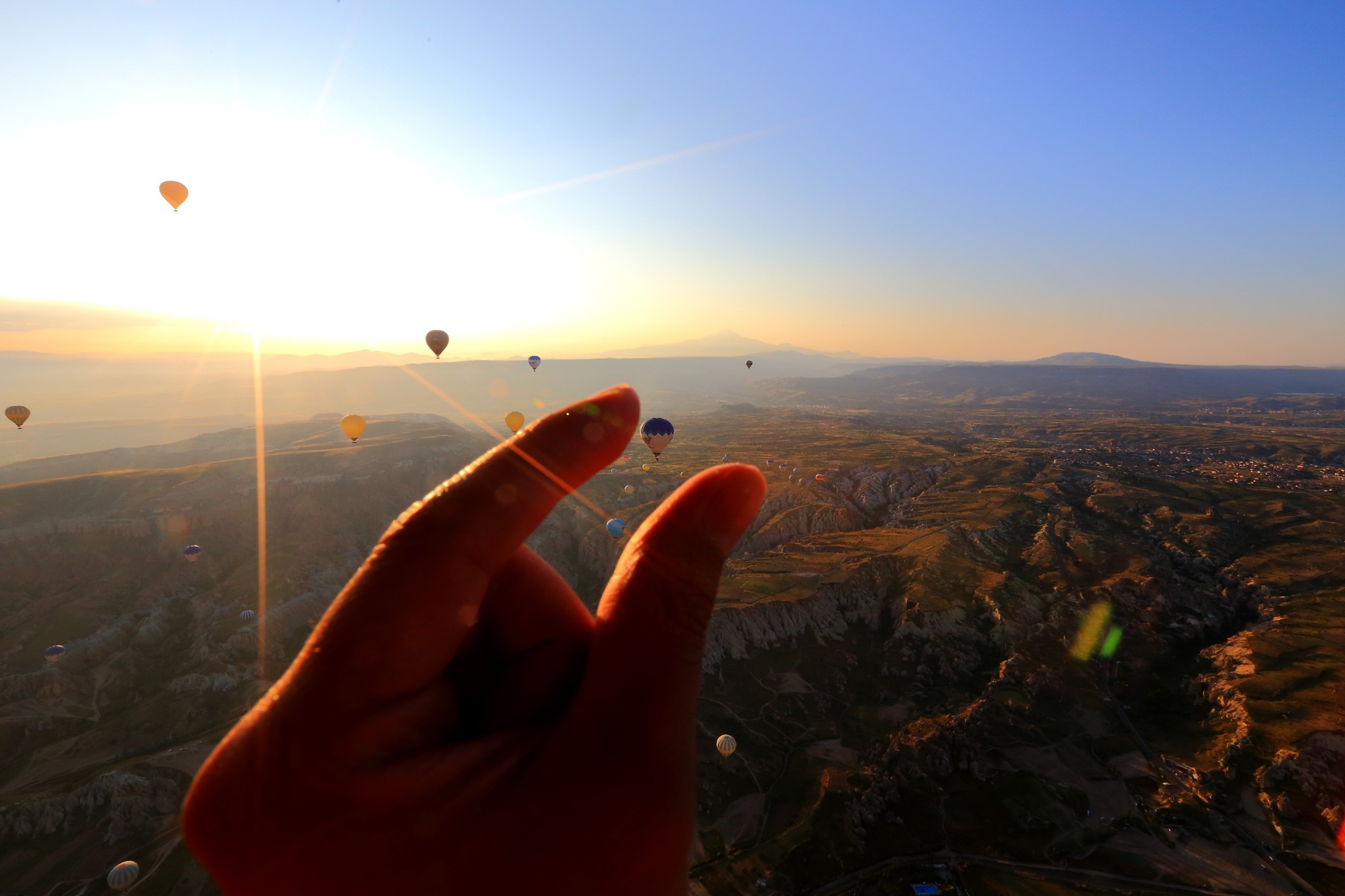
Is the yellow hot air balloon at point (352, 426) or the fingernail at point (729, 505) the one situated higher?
the fingernail at point (729, 505)

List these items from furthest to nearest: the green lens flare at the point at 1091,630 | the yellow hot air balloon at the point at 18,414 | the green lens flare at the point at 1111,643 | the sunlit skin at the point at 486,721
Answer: the yellow hot air balloon at the point at 18,414, the green lens flare at the point at 1111,643, the green lens flare at the point at 1091,630, the sunlit skin at the point at 486,721

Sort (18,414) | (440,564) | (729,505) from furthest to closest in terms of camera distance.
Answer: (18,414)
(729,505)
(440,564)

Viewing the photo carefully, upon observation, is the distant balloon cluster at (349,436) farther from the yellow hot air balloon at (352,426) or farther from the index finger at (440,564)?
the index finger at (440,564)

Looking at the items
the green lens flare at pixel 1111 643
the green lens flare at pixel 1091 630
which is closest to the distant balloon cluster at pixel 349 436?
the green lens flare at pixel 1091 630

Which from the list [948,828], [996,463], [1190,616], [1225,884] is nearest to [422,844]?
[948,828]

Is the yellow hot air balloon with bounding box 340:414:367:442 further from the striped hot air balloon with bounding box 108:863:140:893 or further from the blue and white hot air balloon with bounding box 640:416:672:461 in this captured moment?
the blue and white hot air balloon with bounding box 640:416:672:461

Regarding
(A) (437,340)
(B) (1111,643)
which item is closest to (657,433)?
(A) (437,340)

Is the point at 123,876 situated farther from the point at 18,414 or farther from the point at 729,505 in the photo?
the point at 18,414
